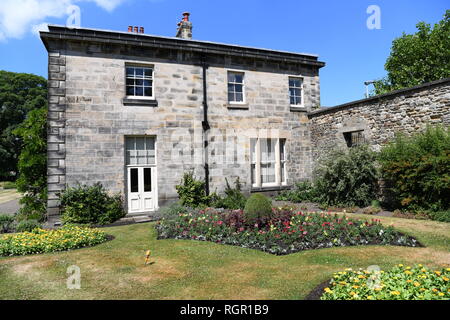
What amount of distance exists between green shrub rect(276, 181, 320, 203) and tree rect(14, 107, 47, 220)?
10657 millimetres

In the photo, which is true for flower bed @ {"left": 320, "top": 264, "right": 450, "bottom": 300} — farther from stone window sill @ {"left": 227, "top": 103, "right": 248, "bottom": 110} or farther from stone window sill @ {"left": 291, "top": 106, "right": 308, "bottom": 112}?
stone window sill @ {"left": 291, "top": 106, "right": 308, "bottom": 112}

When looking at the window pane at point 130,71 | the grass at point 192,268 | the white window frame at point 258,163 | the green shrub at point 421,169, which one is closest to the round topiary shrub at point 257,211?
the grass at point 192,268

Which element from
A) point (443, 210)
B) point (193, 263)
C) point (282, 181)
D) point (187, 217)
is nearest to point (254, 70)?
point (282, 181)

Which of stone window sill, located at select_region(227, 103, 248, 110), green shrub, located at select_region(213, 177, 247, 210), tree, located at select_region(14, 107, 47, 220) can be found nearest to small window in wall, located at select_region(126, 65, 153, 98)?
stone window sill, located at select_region(227, 103, 248, 110)

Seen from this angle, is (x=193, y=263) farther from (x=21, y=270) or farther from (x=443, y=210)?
(x=443, y=210)

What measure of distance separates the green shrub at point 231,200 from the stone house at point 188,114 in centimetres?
71

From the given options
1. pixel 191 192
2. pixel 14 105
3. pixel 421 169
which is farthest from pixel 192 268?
pixel 14 105

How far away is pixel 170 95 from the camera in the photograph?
Answer: 13.4m

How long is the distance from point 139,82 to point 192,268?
957 centimetres

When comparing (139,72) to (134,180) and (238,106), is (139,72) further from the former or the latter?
(238,106)

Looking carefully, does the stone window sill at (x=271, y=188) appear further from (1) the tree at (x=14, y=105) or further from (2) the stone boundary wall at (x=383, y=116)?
(1) the tree at (x=14, y=105)

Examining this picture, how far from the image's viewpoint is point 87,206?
1134 centimetres

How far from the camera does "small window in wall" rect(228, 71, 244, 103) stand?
14.9 metres

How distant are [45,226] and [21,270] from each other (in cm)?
504
